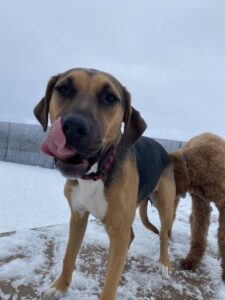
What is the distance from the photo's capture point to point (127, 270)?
3770 millimetres

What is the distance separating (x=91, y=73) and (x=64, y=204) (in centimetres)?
606

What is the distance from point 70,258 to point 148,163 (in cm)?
119

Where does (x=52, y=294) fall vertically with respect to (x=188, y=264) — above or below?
above

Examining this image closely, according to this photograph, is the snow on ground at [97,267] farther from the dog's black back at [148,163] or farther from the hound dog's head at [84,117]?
the hound dog's head at [84,117]

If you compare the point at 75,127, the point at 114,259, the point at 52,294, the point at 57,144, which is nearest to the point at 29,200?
the point at 52,294

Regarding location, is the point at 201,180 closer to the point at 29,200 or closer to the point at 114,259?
the point at 114,259

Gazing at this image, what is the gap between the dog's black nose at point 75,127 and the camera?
214 cm

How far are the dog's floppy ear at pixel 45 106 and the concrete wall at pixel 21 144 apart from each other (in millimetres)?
11877

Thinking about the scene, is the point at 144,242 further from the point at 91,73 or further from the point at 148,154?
the point at 91,73

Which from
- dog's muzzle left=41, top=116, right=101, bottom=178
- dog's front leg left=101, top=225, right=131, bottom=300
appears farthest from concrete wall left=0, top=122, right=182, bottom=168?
dog's muzzle left=41, top=116, right=101, bottom=178

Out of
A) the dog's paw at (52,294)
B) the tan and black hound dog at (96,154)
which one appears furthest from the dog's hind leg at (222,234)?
the dog's paw at (52,294)

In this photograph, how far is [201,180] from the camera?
400cm

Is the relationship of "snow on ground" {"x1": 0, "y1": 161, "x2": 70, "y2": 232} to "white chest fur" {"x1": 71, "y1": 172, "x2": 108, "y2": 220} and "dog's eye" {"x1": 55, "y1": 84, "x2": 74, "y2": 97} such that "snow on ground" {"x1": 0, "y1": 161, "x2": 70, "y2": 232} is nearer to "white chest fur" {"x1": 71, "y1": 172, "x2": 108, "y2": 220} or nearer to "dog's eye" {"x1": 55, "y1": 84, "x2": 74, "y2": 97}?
"white chest fur" {"x1": 71, "y1": 172, "x2": 108, "y2": 220}

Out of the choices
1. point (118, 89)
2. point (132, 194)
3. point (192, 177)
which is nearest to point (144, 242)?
point (192, 177)
